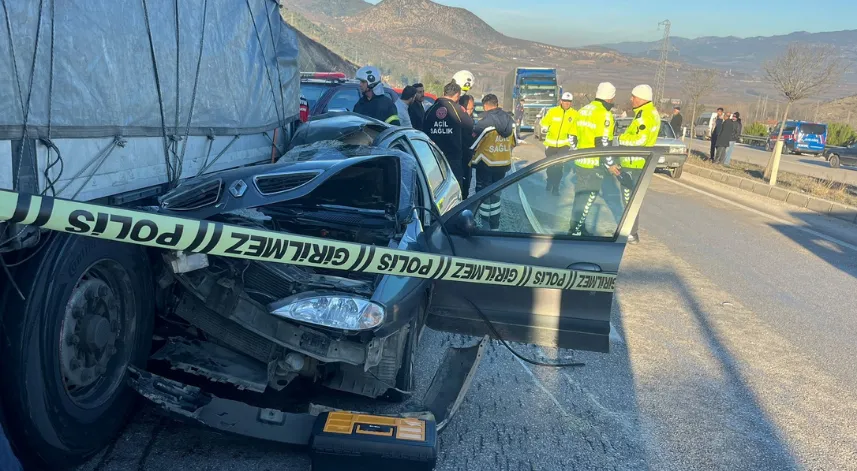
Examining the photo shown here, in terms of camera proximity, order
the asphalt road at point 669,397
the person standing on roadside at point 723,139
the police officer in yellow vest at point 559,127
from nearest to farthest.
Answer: the asphalt road at point 669,397 → the police officer in yellow vest at point 559,127 → the person standing on roadside at point 723,139

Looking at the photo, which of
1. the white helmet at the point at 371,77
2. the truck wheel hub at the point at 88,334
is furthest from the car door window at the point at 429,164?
the truck wheel hub at the point at 88,334

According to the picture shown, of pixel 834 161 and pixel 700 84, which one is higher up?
pixel 700 84

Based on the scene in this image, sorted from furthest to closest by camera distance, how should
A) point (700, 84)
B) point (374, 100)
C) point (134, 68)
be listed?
point (700, 84) → point (374, 100) → point (134, 68)

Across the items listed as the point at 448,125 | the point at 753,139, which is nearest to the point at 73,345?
the point at 448,125

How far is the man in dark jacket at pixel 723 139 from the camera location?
17688 mm

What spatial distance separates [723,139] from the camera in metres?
18.0

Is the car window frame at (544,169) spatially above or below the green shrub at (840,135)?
above

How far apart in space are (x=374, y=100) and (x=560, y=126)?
316 cm

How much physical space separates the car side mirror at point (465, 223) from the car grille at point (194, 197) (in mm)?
1394

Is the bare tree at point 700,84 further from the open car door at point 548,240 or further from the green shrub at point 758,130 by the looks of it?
the open car door at point 548,240

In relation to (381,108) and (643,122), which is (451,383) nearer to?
(381,108)

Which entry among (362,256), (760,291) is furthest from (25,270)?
(760,291)

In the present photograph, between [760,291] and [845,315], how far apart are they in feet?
2.41

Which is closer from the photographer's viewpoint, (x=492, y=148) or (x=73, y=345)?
→ (x=73, y=345)
